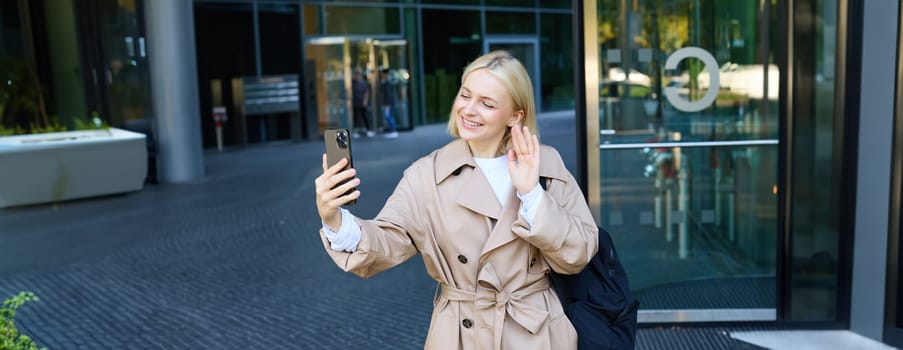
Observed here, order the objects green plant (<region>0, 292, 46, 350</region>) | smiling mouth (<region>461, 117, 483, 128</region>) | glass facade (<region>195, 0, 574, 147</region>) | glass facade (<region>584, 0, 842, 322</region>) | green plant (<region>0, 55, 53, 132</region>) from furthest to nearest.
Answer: glass facade (<region>195, 0, 574, 147</region>) → green plant (<region>0, 55, 53, 132</region>) → glass facade (<region>584, 0, 842, 322</region>) → green plant (<region>0, 292, 46, 350</region>) → smiling mouth (<region>461, 117, 483, 128</region>)

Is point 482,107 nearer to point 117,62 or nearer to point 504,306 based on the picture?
point 504,306

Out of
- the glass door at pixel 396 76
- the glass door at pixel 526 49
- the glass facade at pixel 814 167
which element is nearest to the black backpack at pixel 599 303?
the glass facade at pixel 814 167

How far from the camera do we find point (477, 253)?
2346 mm

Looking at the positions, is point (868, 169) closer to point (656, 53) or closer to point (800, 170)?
point (800, 170)

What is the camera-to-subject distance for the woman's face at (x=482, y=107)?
2309 mm

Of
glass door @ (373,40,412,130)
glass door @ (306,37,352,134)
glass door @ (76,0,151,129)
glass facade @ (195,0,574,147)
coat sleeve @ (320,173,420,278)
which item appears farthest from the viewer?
glass door @ (373,40,412,130)

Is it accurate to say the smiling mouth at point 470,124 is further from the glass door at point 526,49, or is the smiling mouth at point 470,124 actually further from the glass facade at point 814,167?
the glass door at point 526,49

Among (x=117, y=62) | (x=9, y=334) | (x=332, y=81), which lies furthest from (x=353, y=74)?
(x=9, y=334)

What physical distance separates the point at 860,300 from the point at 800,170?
819 millimetres

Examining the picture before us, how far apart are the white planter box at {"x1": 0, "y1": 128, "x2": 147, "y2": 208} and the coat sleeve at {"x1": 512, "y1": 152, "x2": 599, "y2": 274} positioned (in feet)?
32.8

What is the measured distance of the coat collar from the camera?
2398 millimetres

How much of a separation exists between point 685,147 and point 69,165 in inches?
332

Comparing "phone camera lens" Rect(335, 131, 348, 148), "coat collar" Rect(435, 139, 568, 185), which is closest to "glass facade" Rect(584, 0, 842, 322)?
"coat collar" Rect(435, 139, 568, 185)

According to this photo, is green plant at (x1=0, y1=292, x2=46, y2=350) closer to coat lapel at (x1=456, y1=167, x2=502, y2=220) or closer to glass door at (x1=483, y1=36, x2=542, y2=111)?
coat lapel at (x1=456, y1=167, x2=502, y2=220)
